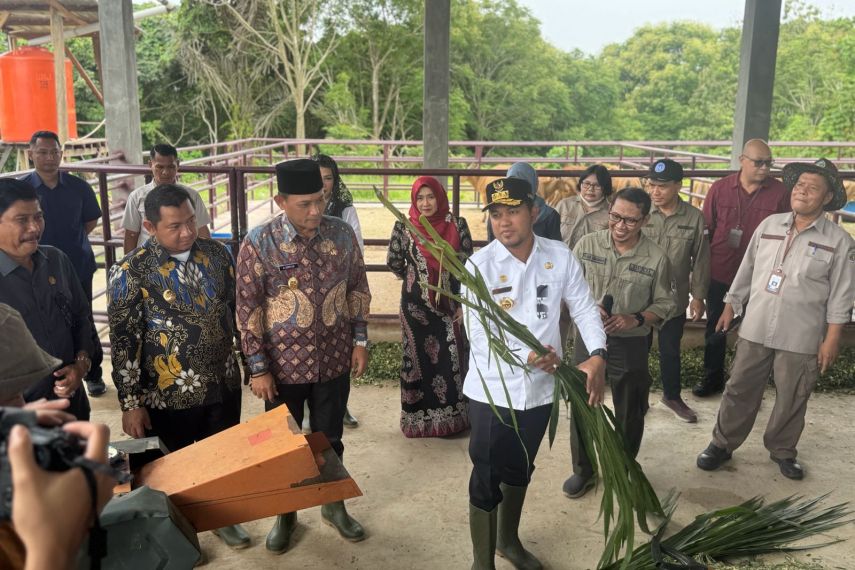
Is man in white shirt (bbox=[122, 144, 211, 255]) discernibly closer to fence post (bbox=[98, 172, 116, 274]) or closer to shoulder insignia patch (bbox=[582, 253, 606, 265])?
fence post (bbox=[98, 172, 116, 274])

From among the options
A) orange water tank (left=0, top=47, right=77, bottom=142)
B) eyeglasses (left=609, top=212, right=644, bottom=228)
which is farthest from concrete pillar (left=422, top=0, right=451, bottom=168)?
orange water tank (left=0, top=47, right=77, bottom=142)

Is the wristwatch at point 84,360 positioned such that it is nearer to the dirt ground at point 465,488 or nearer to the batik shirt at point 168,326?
the batik shirt at point 168,326

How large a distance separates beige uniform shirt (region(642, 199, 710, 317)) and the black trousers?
2544mm

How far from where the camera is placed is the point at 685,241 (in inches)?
168

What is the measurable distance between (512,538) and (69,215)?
125 inches

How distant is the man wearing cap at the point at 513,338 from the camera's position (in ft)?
8.73

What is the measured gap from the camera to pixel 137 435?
272 centimetres

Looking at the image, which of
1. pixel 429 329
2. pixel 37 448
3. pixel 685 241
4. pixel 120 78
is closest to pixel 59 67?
pixel 120 78

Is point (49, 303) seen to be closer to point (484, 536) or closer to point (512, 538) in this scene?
point (484, 536)

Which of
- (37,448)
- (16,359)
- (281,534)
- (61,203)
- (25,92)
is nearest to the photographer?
(37,448)

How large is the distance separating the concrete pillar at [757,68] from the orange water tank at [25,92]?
10.1 metres

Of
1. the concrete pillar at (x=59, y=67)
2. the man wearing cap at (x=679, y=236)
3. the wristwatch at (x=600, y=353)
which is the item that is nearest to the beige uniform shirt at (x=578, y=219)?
the man wearing cap at (x=679, y=236)

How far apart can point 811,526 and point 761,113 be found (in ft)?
14.1

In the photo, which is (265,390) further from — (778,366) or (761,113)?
(761,113)
